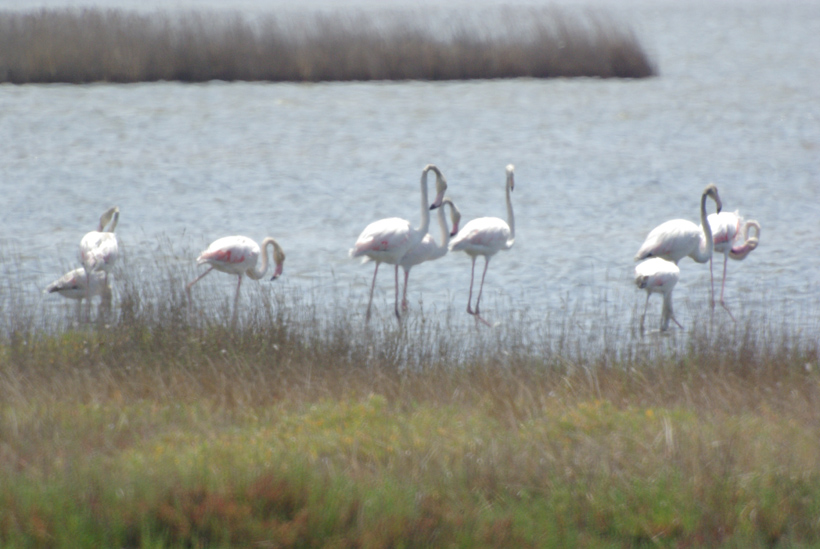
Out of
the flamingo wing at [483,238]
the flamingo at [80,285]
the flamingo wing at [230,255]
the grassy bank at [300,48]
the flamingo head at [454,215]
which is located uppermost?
the grassy bank at [300,48]

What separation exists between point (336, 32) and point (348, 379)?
20.3 meters

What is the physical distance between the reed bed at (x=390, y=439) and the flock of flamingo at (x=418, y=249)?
0.92m

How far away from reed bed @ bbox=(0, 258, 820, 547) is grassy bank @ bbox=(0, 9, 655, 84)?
17.2 metres

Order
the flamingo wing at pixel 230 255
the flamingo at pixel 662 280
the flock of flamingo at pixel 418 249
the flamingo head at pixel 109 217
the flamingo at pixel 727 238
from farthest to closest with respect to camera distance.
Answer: the flamingo at pixel 727 238
the flamingo head at pixel 109 217
the flamingo wing at pixel 230 255
the flamingo at pixel 662 280
the flock of flamingo at pixel 418 249

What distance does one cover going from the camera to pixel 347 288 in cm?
1057

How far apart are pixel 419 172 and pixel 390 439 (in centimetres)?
1412

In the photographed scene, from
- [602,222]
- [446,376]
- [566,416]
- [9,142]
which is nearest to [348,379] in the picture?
[446,376]

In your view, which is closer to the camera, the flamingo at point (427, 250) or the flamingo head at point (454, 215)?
the flamingo at point (427, 250)

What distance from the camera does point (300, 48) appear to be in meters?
24.6

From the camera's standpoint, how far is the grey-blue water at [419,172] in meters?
11.0

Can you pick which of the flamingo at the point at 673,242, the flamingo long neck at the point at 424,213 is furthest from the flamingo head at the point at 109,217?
the flamingo at the point at 673,242

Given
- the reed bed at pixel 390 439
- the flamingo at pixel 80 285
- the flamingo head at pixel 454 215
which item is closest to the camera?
the reed bed at pixel 390 439

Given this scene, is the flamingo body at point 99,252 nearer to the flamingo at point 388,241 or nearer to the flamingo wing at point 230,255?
the flamingo wing at point 230,255

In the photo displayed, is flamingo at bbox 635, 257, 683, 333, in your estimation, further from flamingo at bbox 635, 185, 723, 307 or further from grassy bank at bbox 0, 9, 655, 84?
grassy bank at bbox 0, 9, 655, 84
